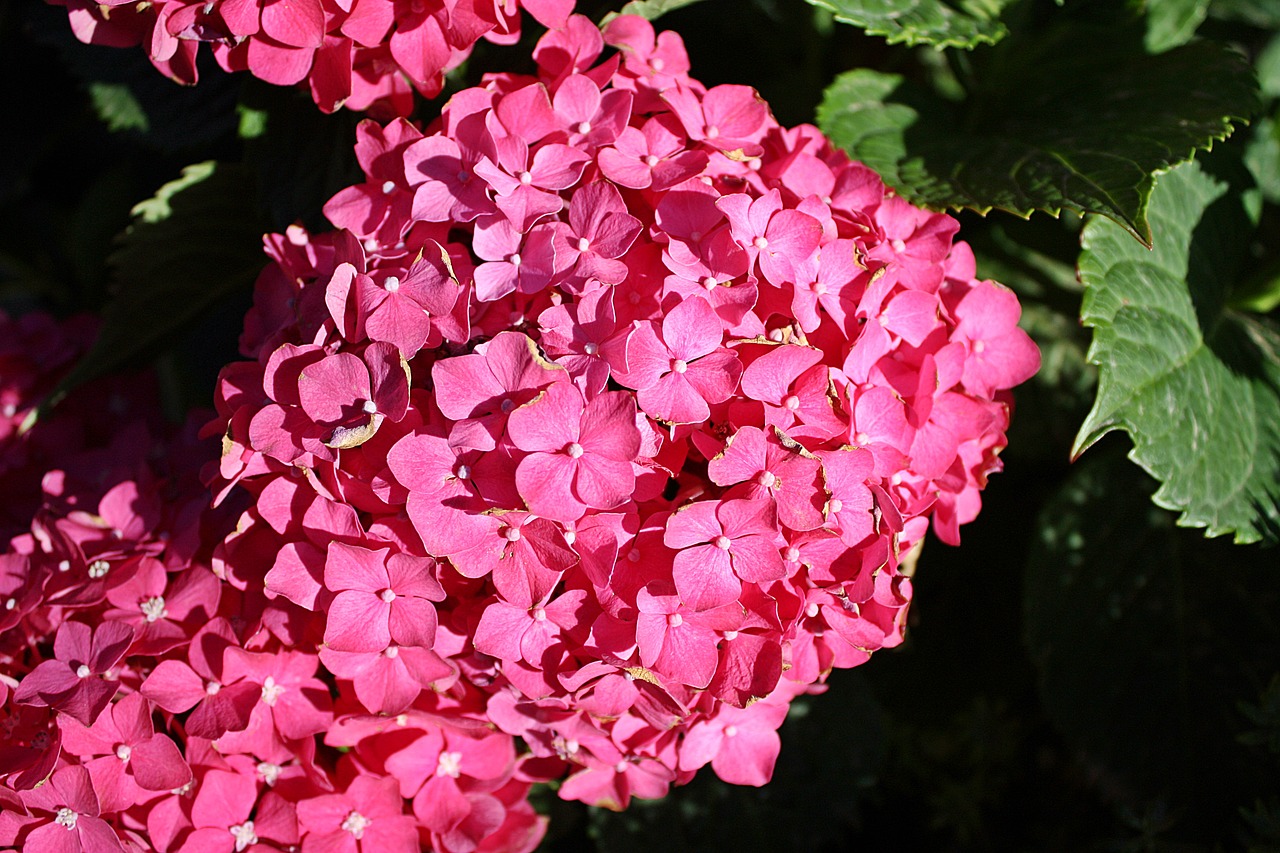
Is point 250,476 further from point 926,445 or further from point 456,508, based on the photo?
point 926,445

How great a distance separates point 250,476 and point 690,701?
407mm

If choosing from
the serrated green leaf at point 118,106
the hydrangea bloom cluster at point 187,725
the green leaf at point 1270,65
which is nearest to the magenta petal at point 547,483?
the hydrangea bloom cluster at point 187,725

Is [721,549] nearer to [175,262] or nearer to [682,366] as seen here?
[682,366]

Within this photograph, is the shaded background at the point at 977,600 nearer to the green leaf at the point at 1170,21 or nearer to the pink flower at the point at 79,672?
the green leaf at the point at 1170,21

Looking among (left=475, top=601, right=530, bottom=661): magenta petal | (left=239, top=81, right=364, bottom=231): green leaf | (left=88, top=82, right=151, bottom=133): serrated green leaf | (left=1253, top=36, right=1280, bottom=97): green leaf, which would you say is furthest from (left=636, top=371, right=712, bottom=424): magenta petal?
(left=1253, top=36, right=1280, bottom=97): green leaf

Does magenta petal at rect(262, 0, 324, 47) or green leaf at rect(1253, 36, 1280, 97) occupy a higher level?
magenta petal at rect(262, 0, 324, 47)

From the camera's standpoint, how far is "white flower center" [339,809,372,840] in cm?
84

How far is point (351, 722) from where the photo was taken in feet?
2.75

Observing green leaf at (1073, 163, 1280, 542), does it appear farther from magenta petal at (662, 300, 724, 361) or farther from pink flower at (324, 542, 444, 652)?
pink flower at (324, 542, 444, 652)

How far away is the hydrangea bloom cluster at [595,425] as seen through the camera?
714mm

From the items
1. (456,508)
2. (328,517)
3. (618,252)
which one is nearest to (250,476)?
(328,517)

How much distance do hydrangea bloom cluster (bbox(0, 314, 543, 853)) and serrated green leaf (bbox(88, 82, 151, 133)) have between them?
0.60 meters

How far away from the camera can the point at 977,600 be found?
1583 millimetres

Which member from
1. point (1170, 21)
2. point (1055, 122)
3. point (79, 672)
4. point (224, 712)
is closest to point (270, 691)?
point (224, 712)
